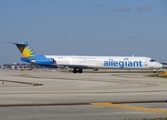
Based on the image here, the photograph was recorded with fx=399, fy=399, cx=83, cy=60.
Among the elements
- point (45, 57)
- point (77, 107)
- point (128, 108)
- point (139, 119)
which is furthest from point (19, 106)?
point (45, 57)

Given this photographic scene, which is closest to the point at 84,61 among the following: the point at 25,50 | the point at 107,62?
the point at 107,62

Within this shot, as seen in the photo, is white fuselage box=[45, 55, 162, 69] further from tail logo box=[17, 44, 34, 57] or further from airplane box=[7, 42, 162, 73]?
tail logo box=[17, 44, 34, 57]

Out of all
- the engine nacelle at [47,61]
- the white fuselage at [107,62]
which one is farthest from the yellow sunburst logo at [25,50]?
the white fuselage at [107,62]

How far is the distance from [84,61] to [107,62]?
16.1 feet

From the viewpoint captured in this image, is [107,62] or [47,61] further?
[107,62]

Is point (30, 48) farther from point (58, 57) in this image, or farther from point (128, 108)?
point (128, 108)

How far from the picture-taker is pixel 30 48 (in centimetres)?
8562

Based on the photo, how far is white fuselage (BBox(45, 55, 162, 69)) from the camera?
8369 cm

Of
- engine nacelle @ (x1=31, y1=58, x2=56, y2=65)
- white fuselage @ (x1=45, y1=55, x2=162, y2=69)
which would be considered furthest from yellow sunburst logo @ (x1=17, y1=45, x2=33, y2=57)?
white fuselage @ (x1=45, y1=55, x2=162, y2=69)

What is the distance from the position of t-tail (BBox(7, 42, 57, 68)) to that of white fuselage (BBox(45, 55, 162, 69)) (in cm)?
132

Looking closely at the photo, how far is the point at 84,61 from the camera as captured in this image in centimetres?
8475

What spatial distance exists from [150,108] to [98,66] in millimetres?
67426

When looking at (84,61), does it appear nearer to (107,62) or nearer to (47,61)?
(107,62)

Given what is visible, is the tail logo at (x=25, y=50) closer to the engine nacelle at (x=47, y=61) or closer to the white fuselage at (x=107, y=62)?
the engine nacelle at (x=47, y=61)
